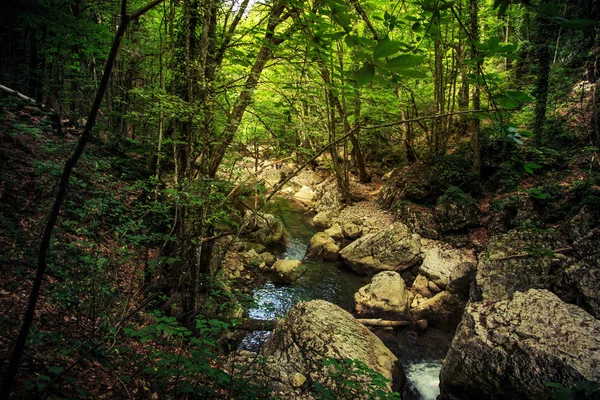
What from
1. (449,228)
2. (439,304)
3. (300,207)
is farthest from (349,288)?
(300,207)

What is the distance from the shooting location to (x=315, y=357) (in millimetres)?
4465

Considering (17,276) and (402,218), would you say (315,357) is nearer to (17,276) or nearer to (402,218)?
(17,276)

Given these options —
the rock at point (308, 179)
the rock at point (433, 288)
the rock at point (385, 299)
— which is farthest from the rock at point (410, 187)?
the rock at point (308, 179)

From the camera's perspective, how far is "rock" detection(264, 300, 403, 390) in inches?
175

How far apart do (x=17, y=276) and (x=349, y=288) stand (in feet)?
24.1

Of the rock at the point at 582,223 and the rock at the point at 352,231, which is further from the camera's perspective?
the rock at the point at 352,231

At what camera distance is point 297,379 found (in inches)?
161

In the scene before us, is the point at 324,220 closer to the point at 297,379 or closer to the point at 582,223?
the point at 582,223

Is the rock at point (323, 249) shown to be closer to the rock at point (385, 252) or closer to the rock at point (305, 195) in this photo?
the rock at point (385, 252)

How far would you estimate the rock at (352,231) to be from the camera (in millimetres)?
11516

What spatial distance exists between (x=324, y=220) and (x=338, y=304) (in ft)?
19.5

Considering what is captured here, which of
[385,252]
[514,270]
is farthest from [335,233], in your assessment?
[514,270]

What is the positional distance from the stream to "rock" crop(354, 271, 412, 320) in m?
0.42

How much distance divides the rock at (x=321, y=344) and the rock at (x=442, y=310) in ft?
7.51
